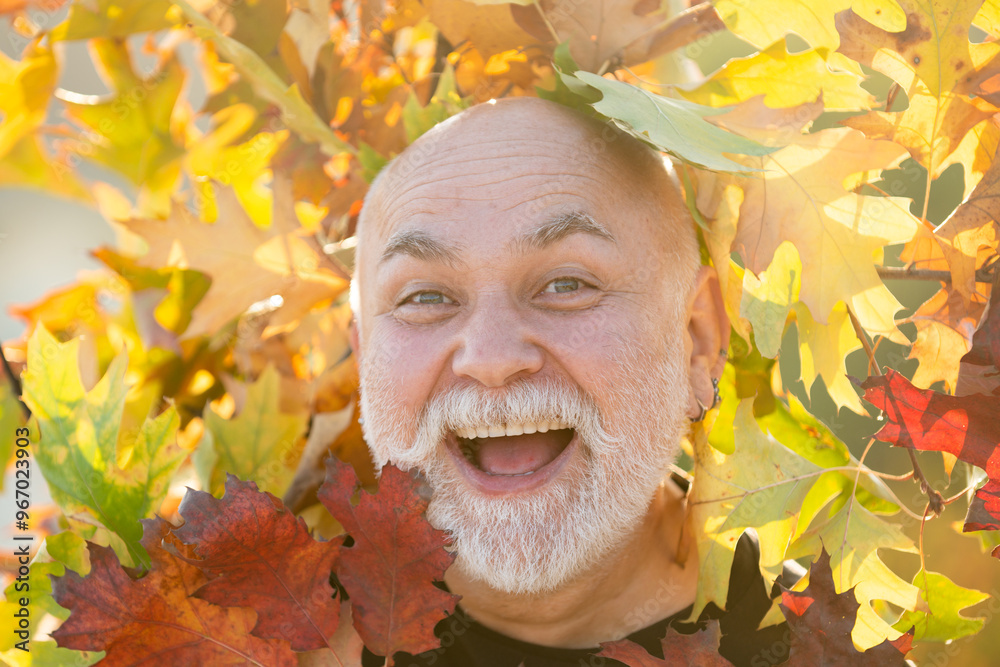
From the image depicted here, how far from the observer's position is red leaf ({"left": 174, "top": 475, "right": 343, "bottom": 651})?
1.08 metres

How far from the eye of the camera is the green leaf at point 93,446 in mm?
1337

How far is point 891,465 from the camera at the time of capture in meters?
5.53

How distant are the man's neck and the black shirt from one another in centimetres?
3

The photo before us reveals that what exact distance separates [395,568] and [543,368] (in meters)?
0.45

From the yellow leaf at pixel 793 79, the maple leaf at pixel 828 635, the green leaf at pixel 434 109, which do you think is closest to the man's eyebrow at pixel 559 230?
the yellow leaf at pixel 793 79

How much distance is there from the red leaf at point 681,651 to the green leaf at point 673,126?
710mm

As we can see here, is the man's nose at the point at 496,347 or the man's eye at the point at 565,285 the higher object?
the man's eye at the point at 565,285

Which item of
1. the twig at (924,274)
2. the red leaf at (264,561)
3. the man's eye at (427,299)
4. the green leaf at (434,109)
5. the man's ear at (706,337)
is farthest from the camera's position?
the green leaf at (434,109)

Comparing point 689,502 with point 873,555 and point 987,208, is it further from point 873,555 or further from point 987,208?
point 987,208

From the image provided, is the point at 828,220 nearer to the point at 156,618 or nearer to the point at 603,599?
the point at 603,599

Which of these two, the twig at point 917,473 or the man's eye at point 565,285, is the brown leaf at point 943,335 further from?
the man's eye at point 565,285

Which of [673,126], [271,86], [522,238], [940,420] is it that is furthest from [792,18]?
[271,86]

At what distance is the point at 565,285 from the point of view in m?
1.44

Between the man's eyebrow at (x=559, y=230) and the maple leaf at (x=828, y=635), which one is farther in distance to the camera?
the man's eyebrow at (x=559, y=230)
